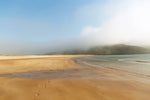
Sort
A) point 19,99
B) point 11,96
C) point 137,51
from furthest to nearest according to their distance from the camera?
point 137,51 → point 11,96 → point 19,99

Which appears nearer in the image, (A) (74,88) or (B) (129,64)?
(A) (74,88)

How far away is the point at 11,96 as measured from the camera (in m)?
3.19

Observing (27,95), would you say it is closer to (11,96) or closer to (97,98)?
(11,96)

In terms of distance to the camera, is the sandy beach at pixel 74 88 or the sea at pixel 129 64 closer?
the sandy beach at pixel 74 88

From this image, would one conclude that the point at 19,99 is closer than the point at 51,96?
Yes

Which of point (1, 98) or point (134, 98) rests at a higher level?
point (1, 98)

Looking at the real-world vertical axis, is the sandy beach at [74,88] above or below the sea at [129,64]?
above

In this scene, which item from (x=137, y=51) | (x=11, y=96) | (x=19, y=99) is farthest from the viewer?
(x=137, y=51)

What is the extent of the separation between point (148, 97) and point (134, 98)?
0.85 m

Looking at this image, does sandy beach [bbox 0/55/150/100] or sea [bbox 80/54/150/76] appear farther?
sea [bbox 80/54/150/76]

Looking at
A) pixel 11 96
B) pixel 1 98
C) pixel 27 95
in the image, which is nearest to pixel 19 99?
pixel 27 95

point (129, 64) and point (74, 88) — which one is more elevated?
point (74, 88)

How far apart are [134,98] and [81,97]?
2.48 meters

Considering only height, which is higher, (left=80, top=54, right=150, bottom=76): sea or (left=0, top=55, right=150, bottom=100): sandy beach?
(left=0, top=55, right=150, bottom=100): sandy beach
